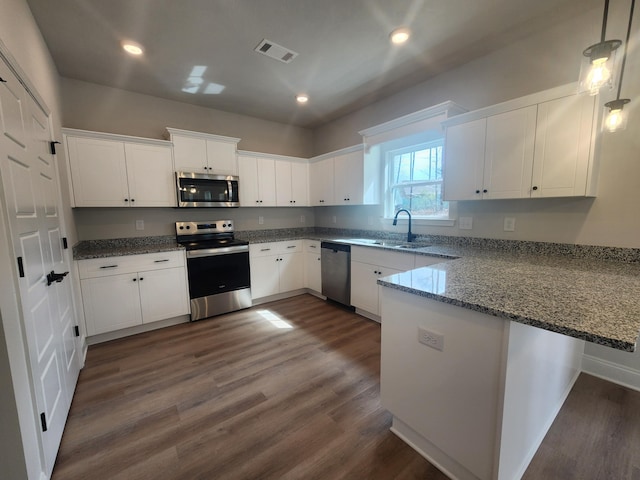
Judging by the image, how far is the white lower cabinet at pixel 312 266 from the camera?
3943mm

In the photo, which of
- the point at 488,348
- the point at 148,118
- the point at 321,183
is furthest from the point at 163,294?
the point at 488,348

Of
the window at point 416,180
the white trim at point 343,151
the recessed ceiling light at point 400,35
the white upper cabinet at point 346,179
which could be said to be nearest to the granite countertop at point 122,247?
the white upper cabinet at point 346,179

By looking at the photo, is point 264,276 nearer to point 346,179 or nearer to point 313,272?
point 313,272

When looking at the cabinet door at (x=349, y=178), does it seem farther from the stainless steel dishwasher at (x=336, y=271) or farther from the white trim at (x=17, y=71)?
the white trim at (x=17, y=71)

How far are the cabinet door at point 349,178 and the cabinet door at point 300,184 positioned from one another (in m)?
0.67

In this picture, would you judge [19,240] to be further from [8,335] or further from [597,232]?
[597,232]

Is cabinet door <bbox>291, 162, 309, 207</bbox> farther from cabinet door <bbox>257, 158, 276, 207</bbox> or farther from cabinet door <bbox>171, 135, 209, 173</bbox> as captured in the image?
cabinet door <bbox>171, 135, 209, 173</bbox>

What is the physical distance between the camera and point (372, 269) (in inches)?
122

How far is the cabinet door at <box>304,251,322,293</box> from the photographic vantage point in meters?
3.94

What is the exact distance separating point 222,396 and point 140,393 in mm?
626

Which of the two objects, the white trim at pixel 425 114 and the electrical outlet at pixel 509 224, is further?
the white trim at pixel 425 114

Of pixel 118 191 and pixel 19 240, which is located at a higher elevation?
pixel 118 191

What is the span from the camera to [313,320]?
3225 mm

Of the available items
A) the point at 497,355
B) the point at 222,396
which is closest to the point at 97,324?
the point at 222,396
